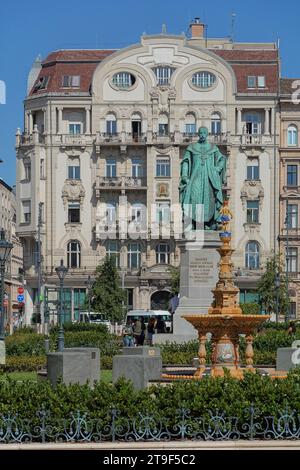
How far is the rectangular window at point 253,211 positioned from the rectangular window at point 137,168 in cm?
802

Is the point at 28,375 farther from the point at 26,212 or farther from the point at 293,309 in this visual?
the point at 26,212

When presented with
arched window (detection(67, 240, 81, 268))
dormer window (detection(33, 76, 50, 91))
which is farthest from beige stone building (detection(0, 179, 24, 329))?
dormer window (detection(33, 76, 50, 91))

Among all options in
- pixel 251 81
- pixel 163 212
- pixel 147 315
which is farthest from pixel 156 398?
pixel 251 81

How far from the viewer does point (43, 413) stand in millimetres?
19234

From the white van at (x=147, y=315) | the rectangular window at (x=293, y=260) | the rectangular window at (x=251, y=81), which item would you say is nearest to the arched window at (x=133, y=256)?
the white van at (x=147, y=315)

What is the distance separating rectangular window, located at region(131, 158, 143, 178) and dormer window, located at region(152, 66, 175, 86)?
5.74 metres

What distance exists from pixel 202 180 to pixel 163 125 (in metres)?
48.5

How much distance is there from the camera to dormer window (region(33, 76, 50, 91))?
9538 cm

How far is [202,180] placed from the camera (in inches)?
1815

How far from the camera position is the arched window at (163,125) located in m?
93.8

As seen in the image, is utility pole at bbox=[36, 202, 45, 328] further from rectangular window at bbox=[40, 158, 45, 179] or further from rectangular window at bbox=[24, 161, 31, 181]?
rectangular window at bbox=[24, 161, 31, 181]

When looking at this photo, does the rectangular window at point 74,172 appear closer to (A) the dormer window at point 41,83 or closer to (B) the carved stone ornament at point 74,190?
(B) the carved stone ornament at point 74,190

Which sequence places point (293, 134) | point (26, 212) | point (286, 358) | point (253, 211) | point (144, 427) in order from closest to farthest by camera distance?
1. point (144, 427)
2. point (286, 358)
3. point (253, 211)
4. point (293, 134)
5. point (26, 212)
